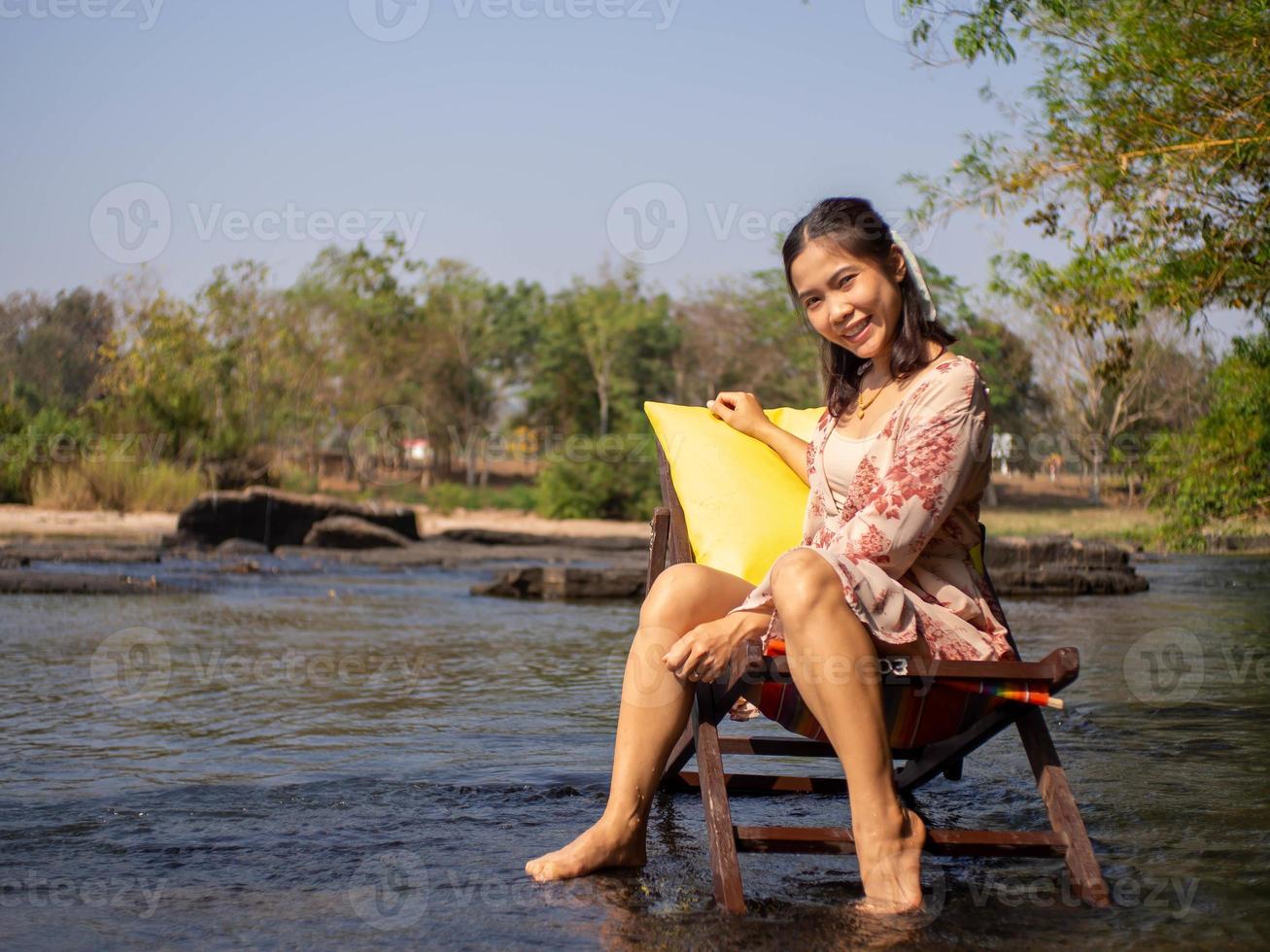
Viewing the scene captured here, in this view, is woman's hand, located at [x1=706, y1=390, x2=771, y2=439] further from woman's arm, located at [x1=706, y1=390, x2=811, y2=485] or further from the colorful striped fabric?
the colorful striped fabric

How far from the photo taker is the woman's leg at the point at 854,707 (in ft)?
8.16

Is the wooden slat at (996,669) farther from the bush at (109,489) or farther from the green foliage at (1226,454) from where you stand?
the bush at (109,489)

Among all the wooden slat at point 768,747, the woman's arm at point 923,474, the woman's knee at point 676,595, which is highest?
the woman's arm at point 923,474

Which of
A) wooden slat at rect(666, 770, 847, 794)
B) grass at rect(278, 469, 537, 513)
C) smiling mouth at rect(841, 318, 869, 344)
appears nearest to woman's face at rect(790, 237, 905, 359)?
smiling mouth at rect(841, 318, 869, 344)

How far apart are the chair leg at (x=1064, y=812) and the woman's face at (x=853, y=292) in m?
0.86

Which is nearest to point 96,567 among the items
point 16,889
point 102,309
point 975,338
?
point 16,889

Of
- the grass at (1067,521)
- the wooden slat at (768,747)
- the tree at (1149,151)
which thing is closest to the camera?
the wooden slat at (768,747)

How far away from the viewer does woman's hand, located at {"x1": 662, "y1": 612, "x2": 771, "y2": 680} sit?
2607mm

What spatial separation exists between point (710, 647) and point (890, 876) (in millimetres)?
533

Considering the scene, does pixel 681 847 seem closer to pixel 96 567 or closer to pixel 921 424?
pixel 921 424

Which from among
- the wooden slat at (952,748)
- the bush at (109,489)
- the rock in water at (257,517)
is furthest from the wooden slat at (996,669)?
the bush at (109,489)

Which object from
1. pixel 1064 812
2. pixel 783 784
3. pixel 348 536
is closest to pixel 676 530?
pixel 783 784

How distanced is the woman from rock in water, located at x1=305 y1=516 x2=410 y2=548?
13949 millimetres

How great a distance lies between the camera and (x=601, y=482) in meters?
26.8
